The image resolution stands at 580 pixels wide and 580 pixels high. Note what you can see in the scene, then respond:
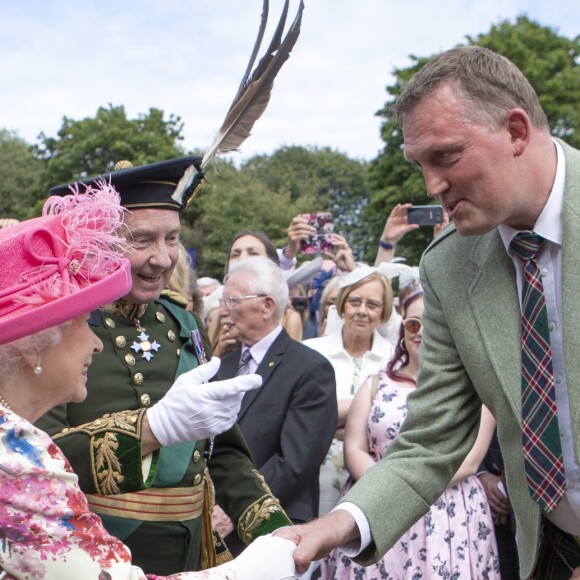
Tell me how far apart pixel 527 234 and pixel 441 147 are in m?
0.39

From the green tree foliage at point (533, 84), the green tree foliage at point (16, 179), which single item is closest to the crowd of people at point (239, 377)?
the green tree foliage at point (533, 84)

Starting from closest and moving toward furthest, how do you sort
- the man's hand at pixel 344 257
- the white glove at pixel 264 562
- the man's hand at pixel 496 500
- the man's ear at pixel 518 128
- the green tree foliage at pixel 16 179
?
the white glove at pixel 264 562, the man's ear at pixel 518 128, the man's hand at pixel 496 500, the man's hand at pixel 344 257, the green tree foliage at pixel 16 179

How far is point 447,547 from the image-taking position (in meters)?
4.33

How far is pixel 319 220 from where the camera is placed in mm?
8156

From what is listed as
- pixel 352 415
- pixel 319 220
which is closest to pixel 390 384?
pixel 352 415

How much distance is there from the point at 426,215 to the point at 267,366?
342 centimetres

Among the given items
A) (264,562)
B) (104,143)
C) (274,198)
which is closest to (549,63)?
(274,198)

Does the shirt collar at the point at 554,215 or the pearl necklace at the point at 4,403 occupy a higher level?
the shirt collar at the point at 554,215

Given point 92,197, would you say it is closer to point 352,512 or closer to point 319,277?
point 352,512

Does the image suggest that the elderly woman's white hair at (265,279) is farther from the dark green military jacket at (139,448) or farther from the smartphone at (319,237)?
the smartphone at (319,237)

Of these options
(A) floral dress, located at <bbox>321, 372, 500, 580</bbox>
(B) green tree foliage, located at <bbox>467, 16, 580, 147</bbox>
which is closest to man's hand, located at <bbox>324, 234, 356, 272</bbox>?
(A) floral dress, located at <bbox>321, 372, 500, 580</bbox>

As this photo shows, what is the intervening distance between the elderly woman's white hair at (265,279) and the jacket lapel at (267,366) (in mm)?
203

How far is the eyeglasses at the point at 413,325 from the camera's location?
491 cm

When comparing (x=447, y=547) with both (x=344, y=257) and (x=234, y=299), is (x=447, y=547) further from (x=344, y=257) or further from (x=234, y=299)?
(x=344, y=257)
